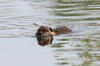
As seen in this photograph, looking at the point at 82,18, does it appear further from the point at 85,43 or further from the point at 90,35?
the point at 85,43

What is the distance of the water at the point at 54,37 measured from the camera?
10.1 m

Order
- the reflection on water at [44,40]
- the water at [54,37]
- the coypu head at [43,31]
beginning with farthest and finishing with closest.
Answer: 1. the coypu head at [43,31]
2. the reflection on water at [44,40]
3. the water at [54,37]

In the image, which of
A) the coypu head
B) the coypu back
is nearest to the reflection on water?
the coypu head

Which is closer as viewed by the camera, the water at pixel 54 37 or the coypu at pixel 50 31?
Result: the water at pixel 54 37

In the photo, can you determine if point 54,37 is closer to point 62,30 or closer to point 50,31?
point 50,31

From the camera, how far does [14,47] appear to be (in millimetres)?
11359

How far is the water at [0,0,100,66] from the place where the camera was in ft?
33.0

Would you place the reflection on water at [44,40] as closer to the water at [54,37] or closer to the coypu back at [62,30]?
the water at [54,37]

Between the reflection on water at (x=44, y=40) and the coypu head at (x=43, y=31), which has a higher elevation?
the coypu head at (x=43, y=31)

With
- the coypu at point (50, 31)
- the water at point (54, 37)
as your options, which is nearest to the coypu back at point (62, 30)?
the coypu at point (50, 31)

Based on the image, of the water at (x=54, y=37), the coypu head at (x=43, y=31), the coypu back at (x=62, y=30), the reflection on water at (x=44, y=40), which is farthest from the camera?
the coypu back at (x=62, y=30)

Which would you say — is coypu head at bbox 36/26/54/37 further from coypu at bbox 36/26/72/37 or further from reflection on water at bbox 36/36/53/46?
reflection on water at bbox 36/36/53/46

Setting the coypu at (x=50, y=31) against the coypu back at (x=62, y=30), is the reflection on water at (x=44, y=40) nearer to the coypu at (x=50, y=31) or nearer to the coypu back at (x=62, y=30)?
the coypu at (x=50, y=31)

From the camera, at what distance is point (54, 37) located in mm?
13047
